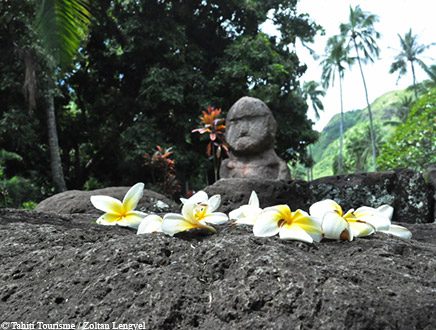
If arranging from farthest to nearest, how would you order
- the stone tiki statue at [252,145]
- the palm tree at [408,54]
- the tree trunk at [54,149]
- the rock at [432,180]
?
the palm tree at [408,54]
the tree trunk at [54,149]
the stone tiki statue at [252,145]
the rock at [432,180]

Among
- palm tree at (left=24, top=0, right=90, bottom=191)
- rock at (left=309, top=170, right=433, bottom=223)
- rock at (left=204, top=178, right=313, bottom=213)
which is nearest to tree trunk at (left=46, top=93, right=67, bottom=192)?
palm tree at (left=24, top=0, right=90, bottom=191)

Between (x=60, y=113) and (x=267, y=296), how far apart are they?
59.2 ft

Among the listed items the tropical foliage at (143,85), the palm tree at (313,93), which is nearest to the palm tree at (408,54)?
the palm tree at (313,93)

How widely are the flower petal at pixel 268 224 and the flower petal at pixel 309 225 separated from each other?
0.12 feet

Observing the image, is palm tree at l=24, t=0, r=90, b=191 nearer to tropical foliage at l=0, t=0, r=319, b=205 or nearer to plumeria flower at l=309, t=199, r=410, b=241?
plumeria flower at l=309, t=199, r=410, b=241

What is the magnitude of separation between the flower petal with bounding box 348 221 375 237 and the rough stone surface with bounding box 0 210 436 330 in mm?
43

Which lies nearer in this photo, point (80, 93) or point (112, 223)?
point (112, 223)

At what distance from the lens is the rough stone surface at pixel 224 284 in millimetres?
704

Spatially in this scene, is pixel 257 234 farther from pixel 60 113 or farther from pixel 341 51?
pixel 341 51

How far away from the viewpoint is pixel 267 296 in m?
0.72

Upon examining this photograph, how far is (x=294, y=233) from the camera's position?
95 centimetres

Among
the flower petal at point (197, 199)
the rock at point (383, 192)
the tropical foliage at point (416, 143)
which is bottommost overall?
the rock at point (383, 192)

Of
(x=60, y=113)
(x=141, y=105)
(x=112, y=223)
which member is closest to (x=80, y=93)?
(x=60, y=113)

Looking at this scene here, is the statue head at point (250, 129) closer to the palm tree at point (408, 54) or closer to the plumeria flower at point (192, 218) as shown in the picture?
the plumeria flower at point (192, 218)
